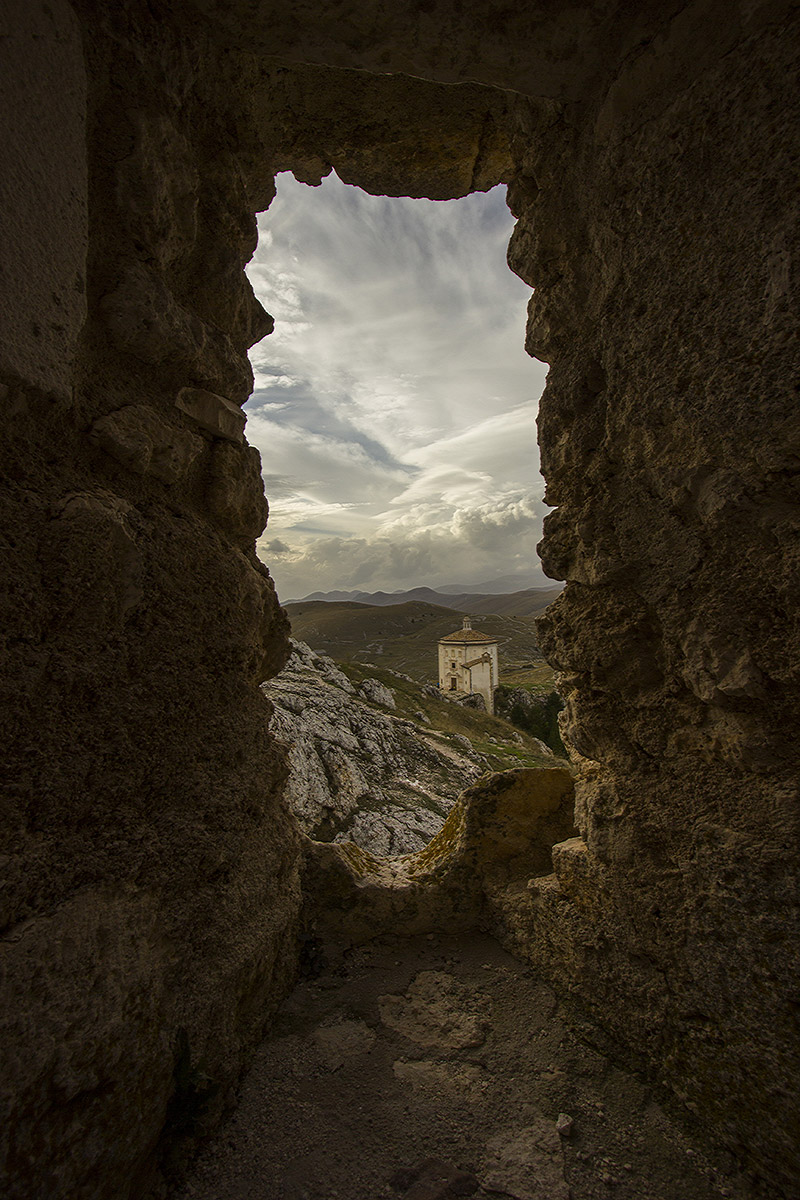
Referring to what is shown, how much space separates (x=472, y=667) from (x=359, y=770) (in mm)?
28307

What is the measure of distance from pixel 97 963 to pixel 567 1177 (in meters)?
2.46

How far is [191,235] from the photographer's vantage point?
3182 millimetres

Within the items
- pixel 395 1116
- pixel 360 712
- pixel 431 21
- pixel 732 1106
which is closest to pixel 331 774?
pixel 360 712

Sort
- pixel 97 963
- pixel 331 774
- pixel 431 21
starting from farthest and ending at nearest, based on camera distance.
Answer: pixel 331 774 → pixel 431 21 → pixel 97 963

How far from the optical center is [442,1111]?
279 centimetres

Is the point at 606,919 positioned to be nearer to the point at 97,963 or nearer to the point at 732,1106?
the point at 732,1106

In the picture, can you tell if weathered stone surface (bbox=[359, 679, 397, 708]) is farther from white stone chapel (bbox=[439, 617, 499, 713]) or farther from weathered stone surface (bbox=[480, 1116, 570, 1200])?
weathered stone surface (bbox=[480, 1116, 570, 1200])

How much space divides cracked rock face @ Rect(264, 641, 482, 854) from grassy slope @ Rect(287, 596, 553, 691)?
33184mm

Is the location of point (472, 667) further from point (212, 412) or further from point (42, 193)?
point (42, 193)

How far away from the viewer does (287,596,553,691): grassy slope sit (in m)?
70.6

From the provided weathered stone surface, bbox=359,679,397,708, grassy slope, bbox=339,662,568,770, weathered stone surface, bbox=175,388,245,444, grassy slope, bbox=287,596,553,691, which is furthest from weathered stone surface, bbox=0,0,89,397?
grassy slope, bbox=287,596,553,691

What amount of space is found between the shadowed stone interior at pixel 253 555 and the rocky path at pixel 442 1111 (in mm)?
215

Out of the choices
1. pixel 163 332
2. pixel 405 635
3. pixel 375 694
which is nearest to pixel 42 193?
pixel 163 332

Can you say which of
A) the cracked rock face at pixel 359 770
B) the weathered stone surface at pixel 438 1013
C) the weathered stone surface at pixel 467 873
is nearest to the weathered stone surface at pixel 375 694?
the cracked rock face at pixel 359 770
